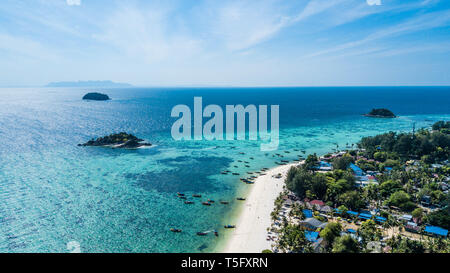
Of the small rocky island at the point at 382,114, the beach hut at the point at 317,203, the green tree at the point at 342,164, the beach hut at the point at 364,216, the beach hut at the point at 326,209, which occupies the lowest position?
the beach hut at the point at 364,216

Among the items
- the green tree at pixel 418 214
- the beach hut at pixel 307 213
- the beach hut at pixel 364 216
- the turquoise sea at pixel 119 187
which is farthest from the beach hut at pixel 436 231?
the turquoise sea at pixel 119 187

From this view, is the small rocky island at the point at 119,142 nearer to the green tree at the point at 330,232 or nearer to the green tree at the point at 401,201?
the green tree at the point at 330,232

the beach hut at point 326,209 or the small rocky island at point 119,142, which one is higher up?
the small rocky island at point 119,142

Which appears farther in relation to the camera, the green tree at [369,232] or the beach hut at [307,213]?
the beach hut at [307,213]

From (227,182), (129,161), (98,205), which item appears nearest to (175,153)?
(129,161)

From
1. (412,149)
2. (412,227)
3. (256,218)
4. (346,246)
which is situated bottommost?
(256,218)

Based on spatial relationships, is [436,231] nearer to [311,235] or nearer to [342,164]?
[311,235]

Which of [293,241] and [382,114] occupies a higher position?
[382,114]

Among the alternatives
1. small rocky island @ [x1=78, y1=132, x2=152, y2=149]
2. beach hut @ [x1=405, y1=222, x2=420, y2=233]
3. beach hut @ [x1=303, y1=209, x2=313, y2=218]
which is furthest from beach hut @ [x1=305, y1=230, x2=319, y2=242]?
small rocky island @ [x1=78, y1=132, x2=152, y2=149]

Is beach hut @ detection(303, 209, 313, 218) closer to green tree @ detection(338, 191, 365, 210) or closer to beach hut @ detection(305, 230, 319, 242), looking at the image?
beach hut @ detection(305, 230, 319, 242)

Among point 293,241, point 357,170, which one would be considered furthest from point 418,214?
point 293,241
